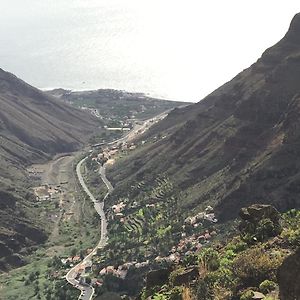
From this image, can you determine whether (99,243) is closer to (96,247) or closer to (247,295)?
(96,247)

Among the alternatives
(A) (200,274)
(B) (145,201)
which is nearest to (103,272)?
(B) (145,201)

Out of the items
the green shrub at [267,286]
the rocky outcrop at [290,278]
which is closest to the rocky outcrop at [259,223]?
the green shrub at [267,286]

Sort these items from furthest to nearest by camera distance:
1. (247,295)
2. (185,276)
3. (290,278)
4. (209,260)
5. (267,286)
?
1. (209,260)
2. (185,276)
3. (267,286)
4. (247,295)
5. (290,278)

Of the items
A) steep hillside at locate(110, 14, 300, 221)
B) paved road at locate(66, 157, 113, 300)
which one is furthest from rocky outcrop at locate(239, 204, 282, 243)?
paved road at locate(66, 157, 113, 300)

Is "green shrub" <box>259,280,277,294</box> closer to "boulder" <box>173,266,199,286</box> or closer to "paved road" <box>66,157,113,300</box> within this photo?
"boulder" <box>173,266,199,286</box>

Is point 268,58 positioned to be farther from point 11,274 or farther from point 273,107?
point 11,274

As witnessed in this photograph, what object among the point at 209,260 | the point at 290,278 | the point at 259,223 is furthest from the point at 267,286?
the point at 259,223
